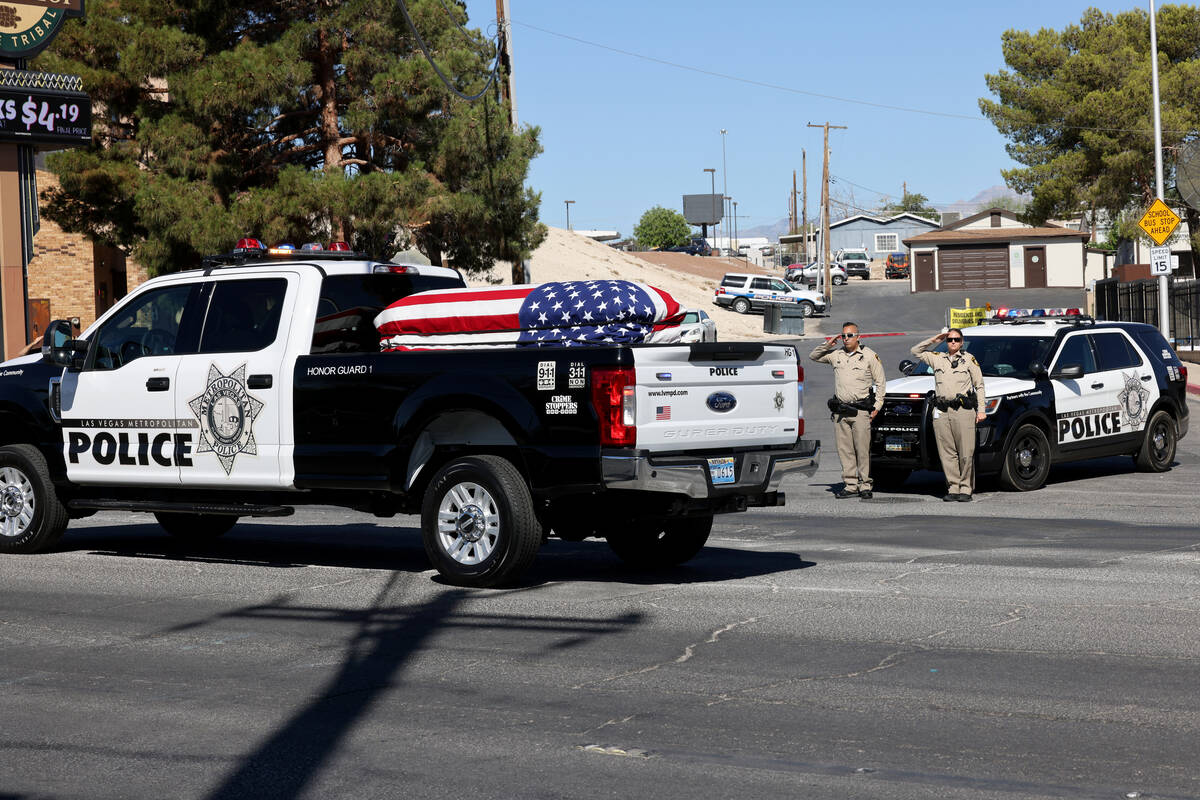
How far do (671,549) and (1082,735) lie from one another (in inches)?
200

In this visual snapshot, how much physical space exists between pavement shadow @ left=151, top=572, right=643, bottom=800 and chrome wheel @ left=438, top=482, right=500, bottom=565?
28cm

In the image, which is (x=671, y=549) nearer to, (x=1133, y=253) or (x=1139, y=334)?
(x=1139, y=334)

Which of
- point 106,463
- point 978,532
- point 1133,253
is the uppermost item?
point 1133,253

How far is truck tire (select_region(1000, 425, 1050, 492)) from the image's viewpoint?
49.5ft

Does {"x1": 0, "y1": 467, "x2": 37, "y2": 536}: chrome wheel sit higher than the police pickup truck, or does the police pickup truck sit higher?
the police pickup truck

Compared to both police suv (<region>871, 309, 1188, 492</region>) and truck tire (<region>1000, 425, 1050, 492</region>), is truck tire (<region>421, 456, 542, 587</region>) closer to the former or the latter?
police suv (<region>871, 309, 1188, 492</region>)

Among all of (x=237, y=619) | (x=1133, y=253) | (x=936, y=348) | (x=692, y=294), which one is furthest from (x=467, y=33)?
(x=1133, y=253)

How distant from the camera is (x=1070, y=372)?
50.5 feet

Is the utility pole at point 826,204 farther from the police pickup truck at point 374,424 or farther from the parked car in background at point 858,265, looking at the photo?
the police pickup truck at point 374,424

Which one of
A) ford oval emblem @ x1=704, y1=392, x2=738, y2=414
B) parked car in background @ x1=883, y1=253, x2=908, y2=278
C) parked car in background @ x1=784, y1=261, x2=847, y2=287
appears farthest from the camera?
parked car in background @ x1=883, y1=253, x2=908, y2=278

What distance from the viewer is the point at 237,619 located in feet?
28.2

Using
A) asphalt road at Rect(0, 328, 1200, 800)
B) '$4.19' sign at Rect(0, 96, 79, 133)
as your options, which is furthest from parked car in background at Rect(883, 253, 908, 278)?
asphalt road at Rect(0, 328, 1200, 800)

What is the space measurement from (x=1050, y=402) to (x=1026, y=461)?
0.71 m

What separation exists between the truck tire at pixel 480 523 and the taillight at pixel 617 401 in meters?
0.80
